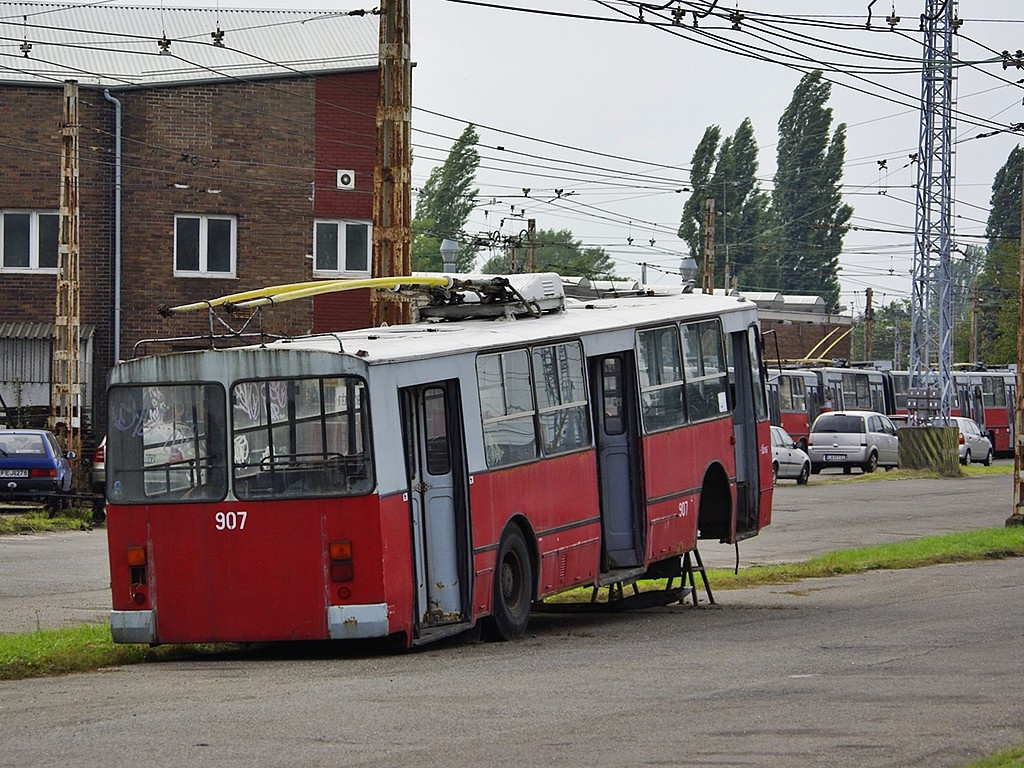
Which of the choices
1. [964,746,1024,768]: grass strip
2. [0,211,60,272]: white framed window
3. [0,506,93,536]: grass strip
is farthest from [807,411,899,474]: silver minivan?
[964,746,1024,768]: grass strip

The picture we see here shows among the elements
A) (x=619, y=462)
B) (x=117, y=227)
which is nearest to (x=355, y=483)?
(x=619, y=462)

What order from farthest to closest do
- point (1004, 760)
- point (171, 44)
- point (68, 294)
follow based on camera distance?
point (171, 44)
point (68, 294)
point (1004, 760)

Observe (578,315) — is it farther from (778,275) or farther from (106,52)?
(778,275)

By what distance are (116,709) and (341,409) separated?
3.32m

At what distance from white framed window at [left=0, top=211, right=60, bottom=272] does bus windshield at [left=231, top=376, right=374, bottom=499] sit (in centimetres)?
2812

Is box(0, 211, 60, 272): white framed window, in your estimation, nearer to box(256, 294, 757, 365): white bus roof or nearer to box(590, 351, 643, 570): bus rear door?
box(256, 294, 757, 365): white bus roof

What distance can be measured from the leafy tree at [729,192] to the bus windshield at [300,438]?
252 feet

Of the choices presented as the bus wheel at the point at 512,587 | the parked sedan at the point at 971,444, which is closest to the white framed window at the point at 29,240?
the bus wheel at the point at 512,587

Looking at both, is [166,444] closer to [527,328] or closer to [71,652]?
[71,652]

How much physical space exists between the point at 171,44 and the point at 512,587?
30.3 metres

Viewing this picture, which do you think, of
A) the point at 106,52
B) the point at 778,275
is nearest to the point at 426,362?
the point at 106,52

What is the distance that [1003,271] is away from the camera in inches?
3829

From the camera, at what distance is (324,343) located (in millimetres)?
12984

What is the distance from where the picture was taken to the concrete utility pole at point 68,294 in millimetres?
30891
